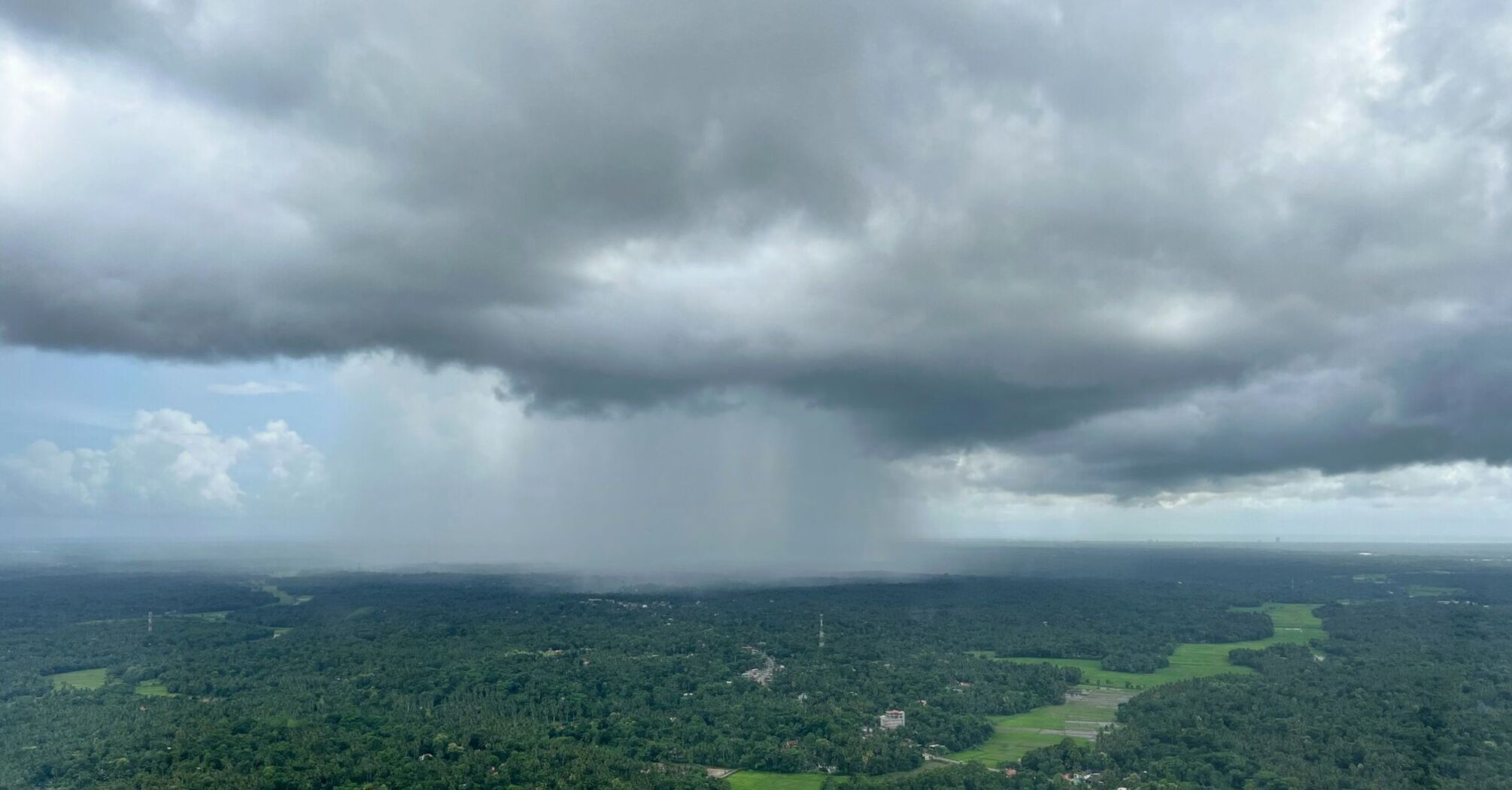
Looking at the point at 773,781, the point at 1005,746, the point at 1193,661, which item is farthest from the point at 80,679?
the point at 1193,661

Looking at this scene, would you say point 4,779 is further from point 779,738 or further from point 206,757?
point 779,738

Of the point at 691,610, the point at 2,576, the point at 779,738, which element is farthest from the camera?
the point at 2,576

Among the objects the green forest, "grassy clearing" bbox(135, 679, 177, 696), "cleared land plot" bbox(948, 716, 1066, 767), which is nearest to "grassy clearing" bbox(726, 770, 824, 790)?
the green forest

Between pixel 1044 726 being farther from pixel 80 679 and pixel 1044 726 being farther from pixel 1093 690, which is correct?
pixel 80 679

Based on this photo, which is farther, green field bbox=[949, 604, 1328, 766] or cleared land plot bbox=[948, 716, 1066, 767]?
green field bbox=[949, 604, 1328, 766]

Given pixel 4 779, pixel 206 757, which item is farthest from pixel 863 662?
pixel 4 779

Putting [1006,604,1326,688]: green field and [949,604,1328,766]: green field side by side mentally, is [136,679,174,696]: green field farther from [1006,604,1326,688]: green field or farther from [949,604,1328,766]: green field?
[1006,604,1326,688]: green field

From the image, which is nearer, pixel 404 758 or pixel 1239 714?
pixel 404 758
